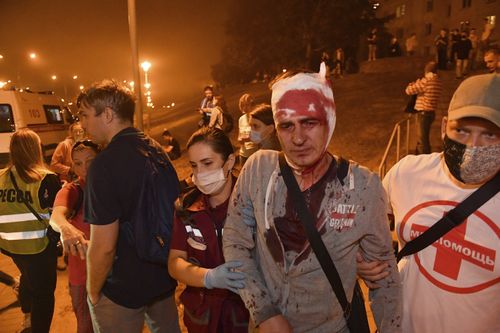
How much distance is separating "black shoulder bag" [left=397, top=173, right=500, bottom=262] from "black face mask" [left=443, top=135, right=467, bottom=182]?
0.12 metres

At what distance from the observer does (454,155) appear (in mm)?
1882

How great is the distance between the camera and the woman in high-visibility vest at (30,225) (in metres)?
3.66

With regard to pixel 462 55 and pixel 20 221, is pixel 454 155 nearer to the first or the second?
pixel 20 221

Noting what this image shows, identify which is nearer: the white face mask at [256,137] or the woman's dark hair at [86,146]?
the woman's dark hair at [86,146]

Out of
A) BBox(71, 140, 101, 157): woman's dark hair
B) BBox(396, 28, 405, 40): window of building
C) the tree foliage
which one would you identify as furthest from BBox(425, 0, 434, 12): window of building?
BBox(71, 140, 101, 157): woman's dark hair

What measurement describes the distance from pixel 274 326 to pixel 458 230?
43.5 inches

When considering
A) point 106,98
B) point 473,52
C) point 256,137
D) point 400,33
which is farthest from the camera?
point 400,33

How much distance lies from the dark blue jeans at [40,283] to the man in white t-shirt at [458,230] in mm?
3369

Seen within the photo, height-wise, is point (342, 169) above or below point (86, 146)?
above

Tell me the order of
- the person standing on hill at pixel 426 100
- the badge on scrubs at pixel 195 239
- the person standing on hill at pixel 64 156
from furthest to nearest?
the person standing on hill at pixel 426 100
the person standing on hill at pixel 64 156
the badge on scrubs at pixel 195 239

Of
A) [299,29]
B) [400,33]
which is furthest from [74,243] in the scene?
[400,33]

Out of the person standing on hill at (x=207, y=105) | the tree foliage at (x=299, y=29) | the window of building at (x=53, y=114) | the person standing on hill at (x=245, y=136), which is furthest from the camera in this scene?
the tree foliage at (x=299, y=29)

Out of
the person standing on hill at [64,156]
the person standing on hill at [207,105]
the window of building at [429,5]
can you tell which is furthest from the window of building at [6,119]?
the window of building at [429,5]

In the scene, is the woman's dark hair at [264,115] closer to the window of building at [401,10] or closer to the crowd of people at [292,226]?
the crowd of people at [292,226]
